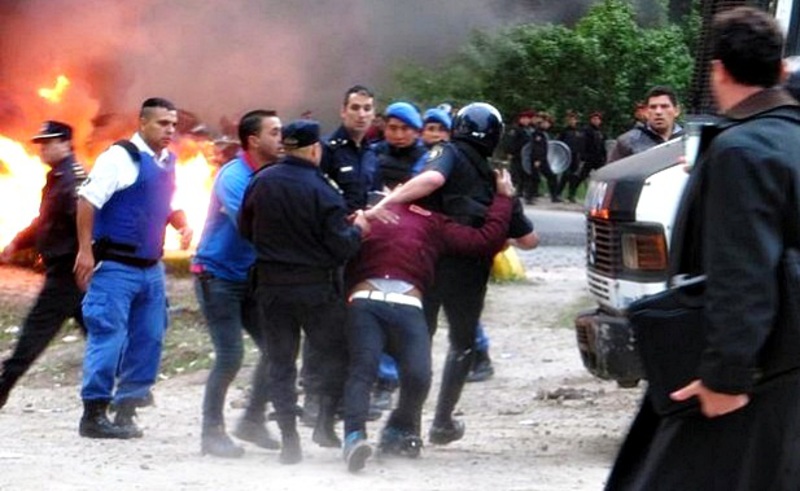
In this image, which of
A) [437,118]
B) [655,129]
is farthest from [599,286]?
[655,129]

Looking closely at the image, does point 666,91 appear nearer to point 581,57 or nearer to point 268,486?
point 268,486

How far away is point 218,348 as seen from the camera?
848 centimetres

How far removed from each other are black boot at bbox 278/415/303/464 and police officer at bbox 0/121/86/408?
64.7 inches

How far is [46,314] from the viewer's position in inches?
360

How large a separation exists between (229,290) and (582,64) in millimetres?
22606

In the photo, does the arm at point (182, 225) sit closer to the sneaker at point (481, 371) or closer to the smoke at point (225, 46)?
the sneaker at point (481, 371)

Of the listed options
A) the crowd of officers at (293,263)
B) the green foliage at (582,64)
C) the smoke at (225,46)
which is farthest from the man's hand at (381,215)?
the green foliage at (582,64)

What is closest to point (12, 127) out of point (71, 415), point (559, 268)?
point (559, 268)

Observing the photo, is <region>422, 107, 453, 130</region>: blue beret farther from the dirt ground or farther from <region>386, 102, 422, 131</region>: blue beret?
the dirt ground

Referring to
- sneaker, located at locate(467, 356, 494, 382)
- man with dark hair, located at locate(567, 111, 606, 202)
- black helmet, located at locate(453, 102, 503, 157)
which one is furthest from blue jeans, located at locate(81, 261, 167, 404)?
man with dark hair, located at locate(567, 111, 606, 202)

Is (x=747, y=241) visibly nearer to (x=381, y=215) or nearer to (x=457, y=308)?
(x=381, y=215)

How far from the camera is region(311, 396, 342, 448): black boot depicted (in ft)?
27.5

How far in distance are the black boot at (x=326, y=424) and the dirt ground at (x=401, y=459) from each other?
7cm

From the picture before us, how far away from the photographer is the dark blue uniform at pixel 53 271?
905 centimetres
